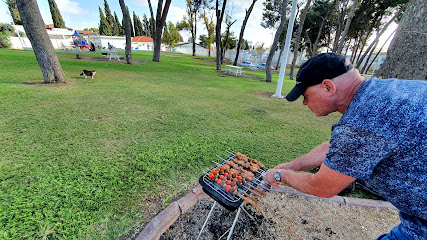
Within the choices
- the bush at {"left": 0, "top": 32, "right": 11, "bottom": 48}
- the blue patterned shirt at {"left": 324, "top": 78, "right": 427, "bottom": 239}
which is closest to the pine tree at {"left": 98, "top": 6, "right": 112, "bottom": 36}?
the bush at {"left": 0, "top": 32, "right": 11, "bottom": 48}

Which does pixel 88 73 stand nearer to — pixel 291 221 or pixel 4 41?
pixel 291 221

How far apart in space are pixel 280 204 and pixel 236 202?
128 centimetres

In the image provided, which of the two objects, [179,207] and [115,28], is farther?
[115,28]

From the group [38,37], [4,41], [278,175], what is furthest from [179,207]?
[4,41]

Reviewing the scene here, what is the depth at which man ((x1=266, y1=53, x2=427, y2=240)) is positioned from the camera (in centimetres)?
86

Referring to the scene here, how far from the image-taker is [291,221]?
7.29 ft

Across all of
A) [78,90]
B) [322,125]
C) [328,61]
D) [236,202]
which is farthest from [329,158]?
[78,90]

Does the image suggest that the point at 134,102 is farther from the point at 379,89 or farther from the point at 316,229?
the point at 379,89

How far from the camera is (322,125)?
564 centimetres

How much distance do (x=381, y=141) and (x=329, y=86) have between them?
43 cm

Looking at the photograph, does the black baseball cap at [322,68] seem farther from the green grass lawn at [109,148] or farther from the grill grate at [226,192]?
the green grass lawn at [109,148]

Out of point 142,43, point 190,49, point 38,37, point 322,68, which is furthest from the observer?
point 190,49

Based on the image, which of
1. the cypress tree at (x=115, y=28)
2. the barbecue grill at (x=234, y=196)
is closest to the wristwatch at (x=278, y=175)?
the barbecue grill at (x=234, y=196)

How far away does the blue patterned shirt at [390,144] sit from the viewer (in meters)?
0.85
